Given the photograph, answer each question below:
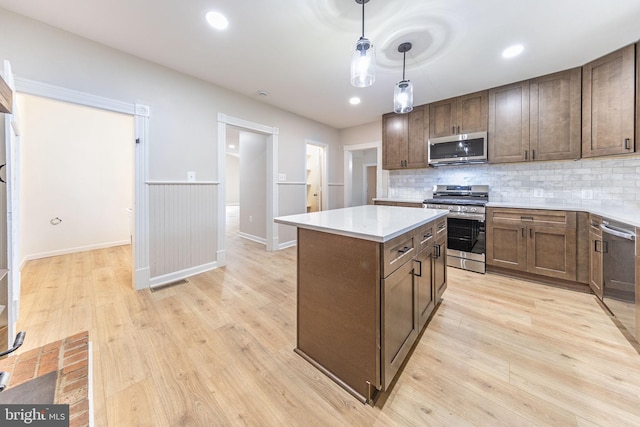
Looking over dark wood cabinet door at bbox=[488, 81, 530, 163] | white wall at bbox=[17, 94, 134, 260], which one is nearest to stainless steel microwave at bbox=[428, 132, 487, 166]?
dark wood cabinet door at bbox=[488, 81, 530, 163]

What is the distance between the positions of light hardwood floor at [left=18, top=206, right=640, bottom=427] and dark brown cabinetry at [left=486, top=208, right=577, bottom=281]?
263mm

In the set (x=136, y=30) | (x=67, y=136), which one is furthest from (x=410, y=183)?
(x=67, y=136)

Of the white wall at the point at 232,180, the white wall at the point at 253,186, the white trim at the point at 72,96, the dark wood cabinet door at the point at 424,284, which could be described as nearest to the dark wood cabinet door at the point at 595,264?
the dark wood cabinet door at the point at 424,284

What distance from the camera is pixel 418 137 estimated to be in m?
3.96

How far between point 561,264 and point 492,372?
2.07 m

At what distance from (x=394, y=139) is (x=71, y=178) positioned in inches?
223

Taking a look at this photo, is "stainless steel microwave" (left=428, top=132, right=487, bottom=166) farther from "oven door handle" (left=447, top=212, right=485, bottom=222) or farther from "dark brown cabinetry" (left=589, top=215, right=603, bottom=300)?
"dark brown cabinetry" (left=589, top=215, right=603, bottom=300)

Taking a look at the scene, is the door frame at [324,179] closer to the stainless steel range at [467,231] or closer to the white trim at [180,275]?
the stainless steel range at [467,231]

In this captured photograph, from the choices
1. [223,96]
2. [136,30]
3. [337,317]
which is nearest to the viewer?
[337,317]

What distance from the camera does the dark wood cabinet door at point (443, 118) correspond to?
11.8ft

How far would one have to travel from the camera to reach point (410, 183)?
14.6 feet

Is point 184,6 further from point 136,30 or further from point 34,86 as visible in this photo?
point 34,86

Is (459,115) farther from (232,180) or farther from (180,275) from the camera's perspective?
(232,180)

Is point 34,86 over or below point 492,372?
over
